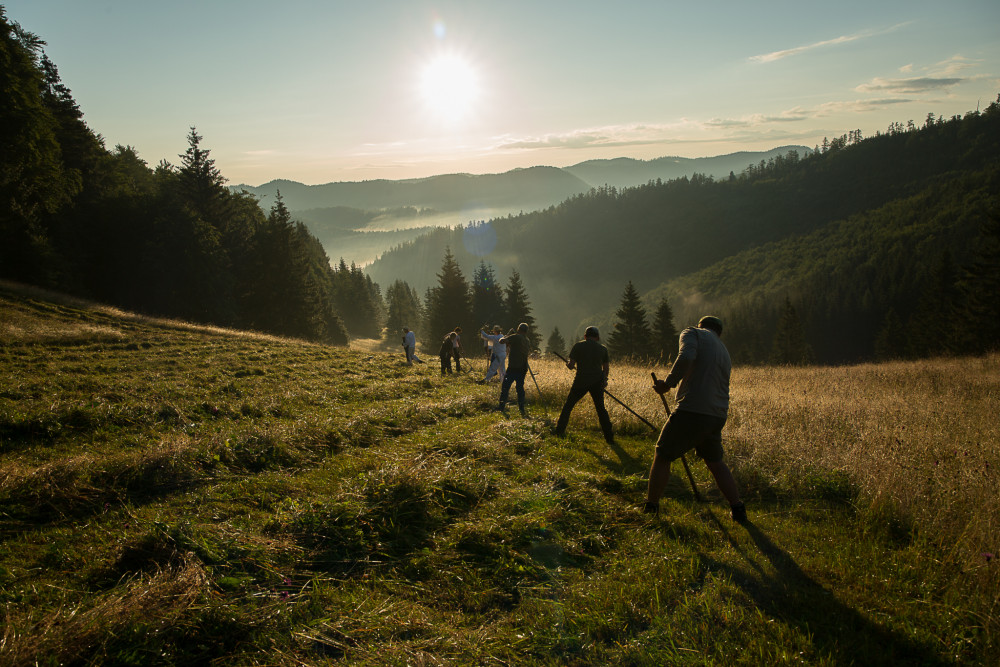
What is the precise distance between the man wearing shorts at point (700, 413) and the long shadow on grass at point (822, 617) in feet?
3.43

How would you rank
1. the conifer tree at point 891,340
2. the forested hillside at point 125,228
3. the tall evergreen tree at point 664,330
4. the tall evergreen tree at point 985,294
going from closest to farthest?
the forested hillside at point 125,228
the tall evergreen tree at point 985,294
the tall evergreen tree at point 664,330
the conifer tree at point 891,340

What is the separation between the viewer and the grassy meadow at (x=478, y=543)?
3.44 metres

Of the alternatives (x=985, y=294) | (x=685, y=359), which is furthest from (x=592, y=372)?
(x=985, y=294)

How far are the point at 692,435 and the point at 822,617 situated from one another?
2.14 metres

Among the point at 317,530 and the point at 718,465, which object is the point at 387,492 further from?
the point at 718,465

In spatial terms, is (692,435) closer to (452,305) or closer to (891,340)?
(452,305)

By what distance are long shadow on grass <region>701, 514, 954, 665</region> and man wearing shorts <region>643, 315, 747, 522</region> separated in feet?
3.43

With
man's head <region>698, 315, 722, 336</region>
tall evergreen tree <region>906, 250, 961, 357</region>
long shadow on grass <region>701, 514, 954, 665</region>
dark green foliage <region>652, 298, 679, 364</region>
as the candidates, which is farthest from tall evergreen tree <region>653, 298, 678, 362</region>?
long shadow on grass <region>701, 514, 954, 665</region>

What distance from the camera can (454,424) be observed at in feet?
34.7

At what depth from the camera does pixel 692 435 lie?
568 centimetres

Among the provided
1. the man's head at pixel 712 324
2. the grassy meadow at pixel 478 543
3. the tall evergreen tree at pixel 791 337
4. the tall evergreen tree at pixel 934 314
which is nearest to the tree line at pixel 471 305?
the tall evergreen tree at pixel 791 337

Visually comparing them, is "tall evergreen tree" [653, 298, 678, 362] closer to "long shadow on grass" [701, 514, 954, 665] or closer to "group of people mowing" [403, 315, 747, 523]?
"group of people mowing" [403, 315, 747, 523]

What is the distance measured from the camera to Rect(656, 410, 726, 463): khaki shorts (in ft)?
18.6

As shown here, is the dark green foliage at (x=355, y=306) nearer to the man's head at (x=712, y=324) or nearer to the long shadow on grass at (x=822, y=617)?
the man's head at (x=712, y=324)
